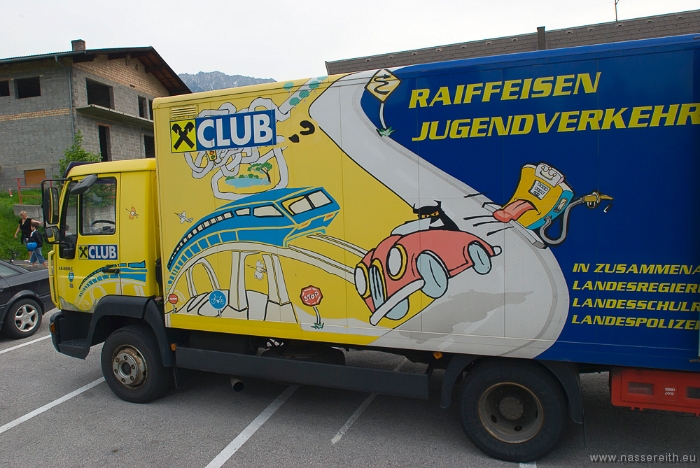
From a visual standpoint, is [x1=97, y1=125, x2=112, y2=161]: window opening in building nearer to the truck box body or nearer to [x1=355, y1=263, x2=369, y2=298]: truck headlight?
the truck box body

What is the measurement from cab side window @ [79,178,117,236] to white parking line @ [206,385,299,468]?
97.8 inches

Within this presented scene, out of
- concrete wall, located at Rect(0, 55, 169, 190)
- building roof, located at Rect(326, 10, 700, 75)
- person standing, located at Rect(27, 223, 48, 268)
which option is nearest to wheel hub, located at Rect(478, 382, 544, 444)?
building roof, located at Rect(326, 10, 700, 75)

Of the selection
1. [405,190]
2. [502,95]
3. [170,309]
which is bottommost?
[170,309]

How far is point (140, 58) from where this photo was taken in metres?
28.0

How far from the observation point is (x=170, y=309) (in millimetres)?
4691

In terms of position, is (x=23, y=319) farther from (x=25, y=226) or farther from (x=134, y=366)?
(x=25, y=226)

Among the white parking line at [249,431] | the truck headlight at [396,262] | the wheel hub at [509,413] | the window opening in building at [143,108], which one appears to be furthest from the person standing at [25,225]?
the window opening in building at [143,108]

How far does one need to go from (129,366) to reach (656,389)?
16.0 ft

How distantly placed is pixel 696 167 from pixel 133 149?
30.0 m

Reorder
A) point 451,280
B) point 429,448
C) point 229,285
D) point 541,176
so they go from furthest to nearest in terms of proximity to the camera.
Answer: point 229,285 < point 429,448 < point 451,280 < point 541,176

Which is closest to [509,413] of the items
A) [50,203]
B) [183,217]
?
[183,217]

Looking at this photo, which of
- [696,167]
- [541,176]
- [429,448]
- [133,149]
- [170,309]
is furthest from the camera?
[133,149]

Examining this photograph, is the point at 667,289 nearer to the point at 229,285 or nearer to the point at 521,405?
the point at 521,405

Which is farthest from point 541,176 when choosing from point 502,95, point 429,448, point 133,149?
point 133,149
